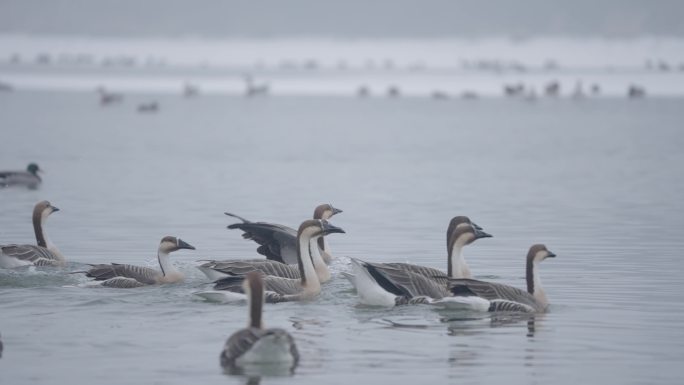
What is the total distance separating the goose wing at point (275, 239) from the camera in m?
16.1

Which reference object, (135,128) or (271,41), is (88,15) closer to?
(271,41)

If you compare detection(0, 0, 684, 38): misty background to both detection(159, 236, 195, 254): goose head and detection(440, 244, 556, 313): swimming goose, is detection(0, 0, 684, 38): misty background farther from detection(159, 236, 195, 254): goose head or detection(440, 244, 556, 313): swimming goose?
detection(440, 244, 556, 313): swimming goose

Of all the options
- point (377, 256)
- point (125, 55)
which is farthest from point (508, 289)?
point (125, 55)

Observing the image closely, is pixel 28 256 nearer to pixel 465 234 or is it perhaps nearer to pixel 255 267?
pixel 255 267

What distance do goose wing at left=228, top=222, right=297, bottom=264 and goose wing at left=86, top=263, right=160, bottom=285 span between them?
153cm

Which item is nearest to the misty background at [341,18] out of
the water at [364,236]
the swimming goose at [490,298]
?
the water at [364,236]

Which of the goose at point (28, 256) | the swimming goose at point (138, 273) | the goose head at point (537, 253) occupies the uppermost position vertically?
the goose head at point (537, 253)

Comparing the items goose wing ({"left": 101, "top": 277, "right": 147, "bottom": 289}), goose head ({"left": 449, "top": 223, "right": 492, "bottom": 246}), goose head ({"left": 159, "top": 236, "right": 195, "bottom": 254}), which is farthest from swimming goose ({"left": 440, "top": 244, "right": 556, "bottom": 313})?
goose wing ({"left": 101, "top": 277, "right": 147, "bottom": 289})

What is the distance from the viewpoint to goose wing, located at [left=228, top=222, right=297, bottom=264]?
16094mm

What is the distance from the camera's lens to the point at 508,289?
44.3 ft

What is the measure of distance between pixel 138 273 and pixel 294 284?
1.70 metres

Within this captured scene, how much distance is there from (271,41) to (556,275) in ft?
410

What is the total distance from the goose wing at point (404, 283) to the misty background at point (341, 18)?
4860 inches

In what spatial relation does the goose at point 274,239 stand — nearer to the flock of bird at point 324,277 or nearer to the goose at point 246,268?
the flock of bird at point 324,277
